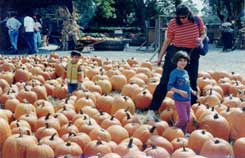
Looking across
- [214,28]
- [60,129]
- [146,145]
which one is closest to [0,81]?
[60,129]

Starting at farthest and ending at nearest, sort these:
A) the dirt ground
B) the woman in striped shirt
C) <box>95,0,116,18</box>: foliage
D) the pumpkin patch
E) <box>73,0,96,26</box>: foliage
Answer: <box>95,0,116,18</box>: foliage < <box>73,0,96,26</box>: foliage < the dirt ground < the woman in striped shirt < the pumpkin patch

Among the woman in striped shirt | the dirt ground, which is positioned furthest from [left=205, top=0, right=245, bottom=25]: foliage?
the woman in striped shirt

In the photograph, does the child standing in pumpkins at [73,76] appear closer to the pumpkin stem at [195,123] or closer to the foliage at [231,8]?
the pumpkin stem at [195,123]

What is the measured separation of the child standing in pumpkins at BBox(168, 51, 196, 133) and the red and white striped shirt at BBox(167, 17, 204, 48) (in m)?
0.87

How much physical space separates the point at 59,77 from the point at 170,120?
4031mm

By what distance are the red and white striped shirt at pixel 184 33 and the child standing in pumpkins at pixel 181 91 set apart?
2.87 feet

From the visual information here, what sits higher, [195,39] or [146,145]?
[195,39]

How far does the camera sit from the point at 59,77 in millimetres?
9938

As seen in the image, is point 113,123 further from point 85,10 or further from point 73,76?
point 85,10

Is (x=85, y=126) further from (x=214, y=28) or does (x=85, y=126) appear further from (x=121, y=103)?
(x=214, y=28)

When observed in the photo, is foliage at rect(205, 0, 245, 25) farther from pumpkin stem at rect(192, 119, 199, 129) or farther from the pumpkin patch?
pumpkin stem at rect(192, 119, 199, 129)

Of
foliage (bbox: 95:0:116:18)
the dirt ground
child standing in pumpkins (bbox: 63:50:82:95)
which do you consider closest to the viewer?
child standing in pumpkins (bbox: 63:50:82:95)

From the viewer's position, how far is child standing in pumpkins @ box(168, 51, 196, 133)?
232 inches

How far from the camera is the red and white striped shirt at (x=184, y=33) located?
6.87 meters
